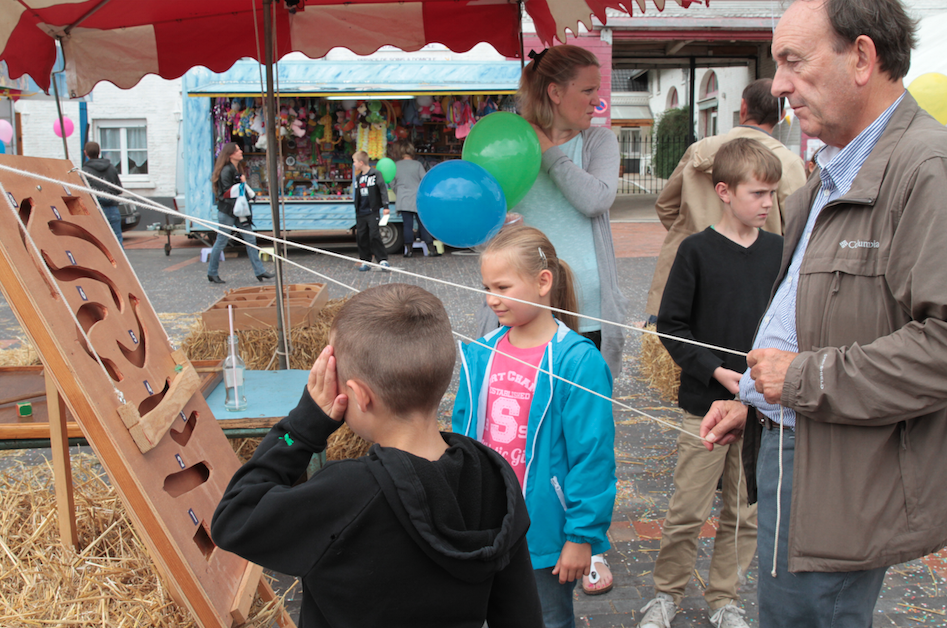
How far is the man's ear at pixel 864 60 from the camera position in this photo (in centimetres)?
145

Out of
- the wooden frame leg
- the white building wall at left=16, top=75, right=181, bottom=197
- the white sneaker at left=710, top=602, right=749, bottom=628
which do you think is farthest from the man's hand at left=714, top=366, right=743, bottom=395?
the white building wall at left=16, top=75, right=181, bottom=197

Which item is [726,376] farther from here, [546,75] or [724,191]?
[546,75]

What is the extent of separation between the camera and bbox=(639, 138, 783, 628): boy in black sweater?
2691 millimetres

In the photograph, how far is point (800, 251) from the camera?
1.72m

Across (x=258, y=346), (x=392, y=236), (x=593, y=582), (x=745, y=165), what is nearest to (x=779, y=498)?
(x=745, y=165)

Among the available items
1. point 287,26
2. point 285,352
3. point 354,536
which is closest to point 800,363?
point 354,536

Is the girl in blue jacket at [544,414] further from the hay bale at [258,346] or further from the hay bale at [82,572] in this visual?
the hay bale at [258,346]

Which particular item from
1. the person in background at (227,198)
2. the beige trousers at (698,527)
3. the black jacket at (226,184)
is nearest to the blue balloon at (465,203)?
the beige trousers at (698,527)

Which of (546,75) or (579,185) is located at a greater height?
(546,75)

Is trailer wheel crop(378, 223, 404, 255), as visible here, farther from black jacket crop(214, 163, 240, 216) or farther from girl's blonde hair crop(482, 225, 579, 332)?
girl's blonde hair crop(482, 225, 579, 332)

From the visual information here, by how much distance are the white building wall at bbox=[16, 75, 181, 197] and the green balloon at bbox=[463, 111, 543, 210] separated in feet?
57.8

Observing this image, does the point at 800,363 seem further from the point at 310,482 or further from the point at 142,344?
the point at 142,344

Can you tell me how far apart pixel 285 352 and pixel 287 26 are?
214cm

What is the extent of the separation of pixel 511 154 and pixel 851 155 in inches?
62.8
